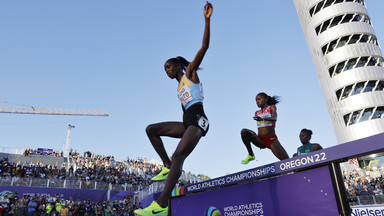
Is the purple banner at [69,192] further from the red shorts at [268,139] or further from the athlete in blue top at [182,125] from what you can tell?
the athlete in blue top at [182,125]

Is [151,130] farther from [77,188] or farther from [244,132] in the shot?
[77,188]

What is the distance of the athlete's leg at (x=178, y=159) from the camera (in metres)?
3.37

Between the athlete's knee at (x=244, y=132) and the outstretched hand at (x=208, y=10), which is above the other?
the outstretched hand at (x=208, y=10)

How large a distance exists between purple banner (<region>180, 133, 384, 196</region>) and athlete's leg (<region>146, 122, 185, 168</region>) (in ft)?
5.27

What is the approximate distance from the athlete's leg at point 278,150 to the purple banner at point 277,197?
4.07 ft

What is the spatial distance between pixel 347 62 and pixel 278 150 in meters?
39.7

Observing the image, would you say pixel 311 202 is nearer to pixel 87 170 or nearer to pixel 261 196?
pixel 261 196

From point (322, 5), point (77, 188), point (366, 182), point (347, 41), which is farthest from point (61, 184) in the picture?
point (322, 5)

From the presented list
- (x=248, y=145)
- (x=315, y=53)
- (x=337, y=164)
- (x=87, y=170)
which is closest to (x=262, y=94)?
(x=248, y=145)

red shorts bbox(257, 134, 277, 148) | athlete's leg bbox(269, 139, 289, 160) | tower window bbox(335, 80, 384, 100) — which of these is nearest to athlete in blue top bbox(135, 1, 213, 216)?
red shorts bbox(257, 134, 277, 148)

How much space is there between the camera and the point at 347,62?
39.6 meters

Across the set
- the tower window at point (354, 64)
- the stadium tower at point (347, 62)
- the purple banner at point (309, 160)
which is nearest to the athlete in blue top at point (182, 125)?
the purple banner at point (309, 160)

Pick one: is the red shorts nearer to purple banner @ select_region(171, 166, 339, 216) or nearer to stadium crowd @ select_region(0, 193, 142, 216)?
purple banner @ select_region(171, 166, 339, 216)

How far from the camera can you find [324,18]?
1623 inches
